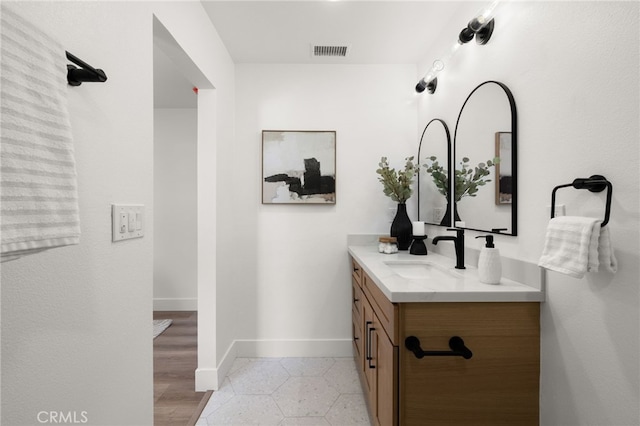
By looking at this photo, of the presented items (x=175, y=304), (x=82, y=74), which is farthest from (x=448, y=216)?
(x=175, y=304)

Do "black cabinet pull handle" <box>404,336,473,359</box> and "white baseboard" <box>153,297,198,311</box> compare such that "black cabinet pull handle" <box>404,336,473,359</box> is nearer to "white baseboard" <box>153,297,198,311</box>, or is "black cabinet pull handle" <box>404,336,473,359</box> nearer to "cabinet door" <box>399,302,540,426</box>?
"cabinet door" <box>399,302,540,426</box>

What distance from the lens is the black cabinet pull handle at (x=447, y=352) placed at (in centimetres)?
105

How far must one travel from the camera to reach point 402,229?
7.47ft

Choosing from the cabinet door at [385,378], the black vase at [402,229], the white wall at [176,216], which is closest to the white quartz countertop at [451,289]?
the cabinet door at [385,378]

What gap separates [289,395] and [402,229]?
1396 mm

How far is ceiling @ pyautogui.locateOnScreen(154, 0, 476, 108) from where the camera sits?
1.79 metres

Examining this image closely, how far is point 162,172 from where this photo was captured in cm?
358

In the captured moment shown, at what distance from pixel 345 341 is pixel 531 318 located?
1.62m

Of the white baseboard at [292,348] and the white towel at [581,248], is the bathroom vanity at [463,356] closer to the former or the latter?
the white towel at [581,248]

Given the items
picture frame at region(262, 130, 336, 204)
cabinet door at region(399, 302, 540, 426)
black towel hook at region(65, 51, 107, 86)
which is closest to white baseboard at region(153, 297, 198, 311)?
picture frame at region(262, 130, 336, 204)

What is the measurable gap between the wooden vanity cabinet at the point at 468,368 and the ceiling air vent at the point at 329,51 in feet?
6.40

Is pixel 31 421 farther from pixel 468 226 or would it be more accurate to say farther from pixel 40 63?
pixel 468 226

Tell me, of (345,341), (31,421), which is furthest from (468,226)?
(31,421)

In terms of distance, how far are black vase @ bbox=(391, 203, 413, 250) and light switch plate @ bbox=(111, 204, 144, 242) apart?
172 centimetres
